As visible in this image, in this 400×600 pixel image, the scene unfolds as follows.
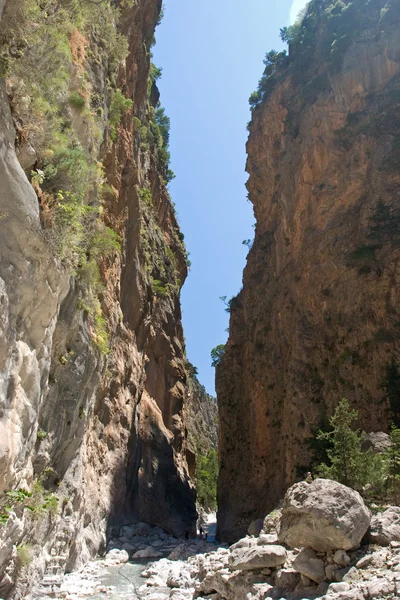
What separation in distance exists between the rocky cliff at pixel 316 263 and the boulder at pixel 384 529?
10.1m

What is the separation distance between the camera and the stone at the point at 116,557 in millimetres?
16734

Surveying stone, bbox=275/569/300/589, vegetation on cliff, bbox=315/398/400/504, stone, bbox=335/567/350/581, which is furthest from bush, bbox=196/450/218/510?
stone, bbox=335/567/350/581

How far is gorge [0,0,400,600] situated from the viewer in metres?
8.84

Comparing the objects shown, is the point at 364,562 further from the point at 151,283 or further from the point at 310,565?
the point at 151,283

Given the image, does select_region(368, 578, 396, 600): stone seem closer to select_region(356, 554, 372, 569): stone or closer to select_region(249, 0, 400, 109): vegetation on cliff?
select_region(356, 554, 372, 569): stone

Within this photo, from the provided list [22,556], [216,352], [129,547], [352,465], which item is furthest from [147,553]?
[216,352]

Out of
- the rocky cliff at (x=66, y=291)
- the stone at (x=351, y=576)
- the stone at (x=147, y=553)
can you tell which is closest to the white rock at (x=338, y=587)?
the stone at (x=351, y=576)

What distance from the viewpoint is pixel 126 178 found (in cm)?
2266

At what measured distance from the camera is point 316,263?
88.9 ft

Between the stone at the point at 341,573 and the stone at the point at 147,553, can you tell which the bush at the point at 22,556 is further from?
the stone at the point at 147,553

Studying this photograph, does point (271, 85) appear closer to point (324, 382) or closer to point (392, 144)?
point (392, 144)

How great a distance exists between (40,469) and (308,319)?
18.2 m

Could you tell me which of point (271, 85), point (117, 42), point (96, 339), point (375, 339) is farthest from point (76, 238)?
point (271, 85)

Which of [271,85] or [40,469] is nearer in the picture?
[40,469]
